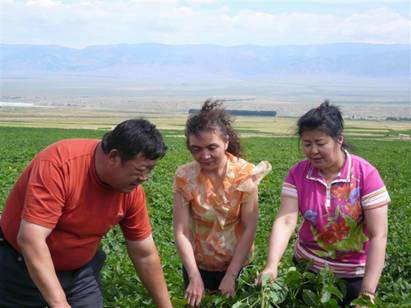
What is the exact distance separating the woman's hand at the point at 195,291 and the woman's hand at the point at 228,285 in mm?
105

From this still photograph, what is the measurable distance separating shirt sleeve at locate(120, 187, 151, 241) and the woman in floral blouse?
0.40 m

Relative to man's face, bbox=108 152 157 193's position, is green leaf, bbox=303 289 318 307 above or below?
below

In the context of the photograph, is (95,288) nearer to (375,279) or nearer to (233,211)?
(233,211)

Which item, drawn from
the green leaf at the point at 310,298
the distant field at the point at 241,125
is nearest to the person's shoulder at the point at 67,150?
the green leaf at the point at 310,298

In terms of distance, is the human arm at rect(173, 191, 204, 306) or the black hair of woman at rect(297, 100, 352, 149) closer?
the black hair of woman at rect(297, 100, 352, 149)

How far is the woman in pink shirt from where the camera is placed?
11.4ft

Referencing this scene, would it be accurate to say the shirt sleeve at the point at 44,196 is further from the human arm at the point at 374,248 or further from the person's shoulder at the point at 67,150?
the human arm at the point at 374,248

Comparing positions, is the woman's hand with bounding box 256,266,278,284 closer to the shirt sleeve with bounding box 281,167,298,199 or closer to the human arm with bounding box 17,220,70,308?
the shirt sleeve with bounding box 281,167,298,199

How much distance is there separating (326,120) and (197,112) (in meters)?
0.77

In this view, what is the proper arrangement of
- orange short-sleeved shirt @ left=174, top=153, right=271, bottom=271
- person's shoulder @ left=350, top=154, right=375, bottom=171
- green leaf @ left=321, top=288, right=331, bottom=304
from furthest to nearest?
orange short-sleeved shirt @ left=174, top=153, right=271, bottom=271 < person's shoulder @ left=350, top=154, right=375, bottom=171 < green leaf @ left=321, top=288, right=331, bottom=304

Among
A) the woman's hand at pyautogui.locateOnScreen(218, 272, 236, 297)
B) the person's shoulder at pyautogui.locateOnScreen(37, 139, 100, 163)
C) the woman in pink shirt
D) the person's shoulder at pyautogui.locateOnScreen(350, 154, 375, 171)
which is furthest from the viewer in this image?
the woman's hand at pyautogui.locateOnScreen(218, 272, 236, 297)

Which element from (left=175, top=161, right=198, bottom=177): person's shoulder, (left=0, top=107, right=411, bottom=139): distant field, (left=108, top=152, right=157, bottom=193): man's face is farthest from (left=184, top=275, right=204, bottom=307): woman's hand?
(left=0, top=107, right=411, bottom=139): distant field

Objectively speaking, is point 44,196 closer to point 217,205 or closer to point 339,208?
point 217,205

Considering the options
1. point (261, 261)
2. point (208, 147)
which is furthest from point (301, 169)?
point (261, 261)
